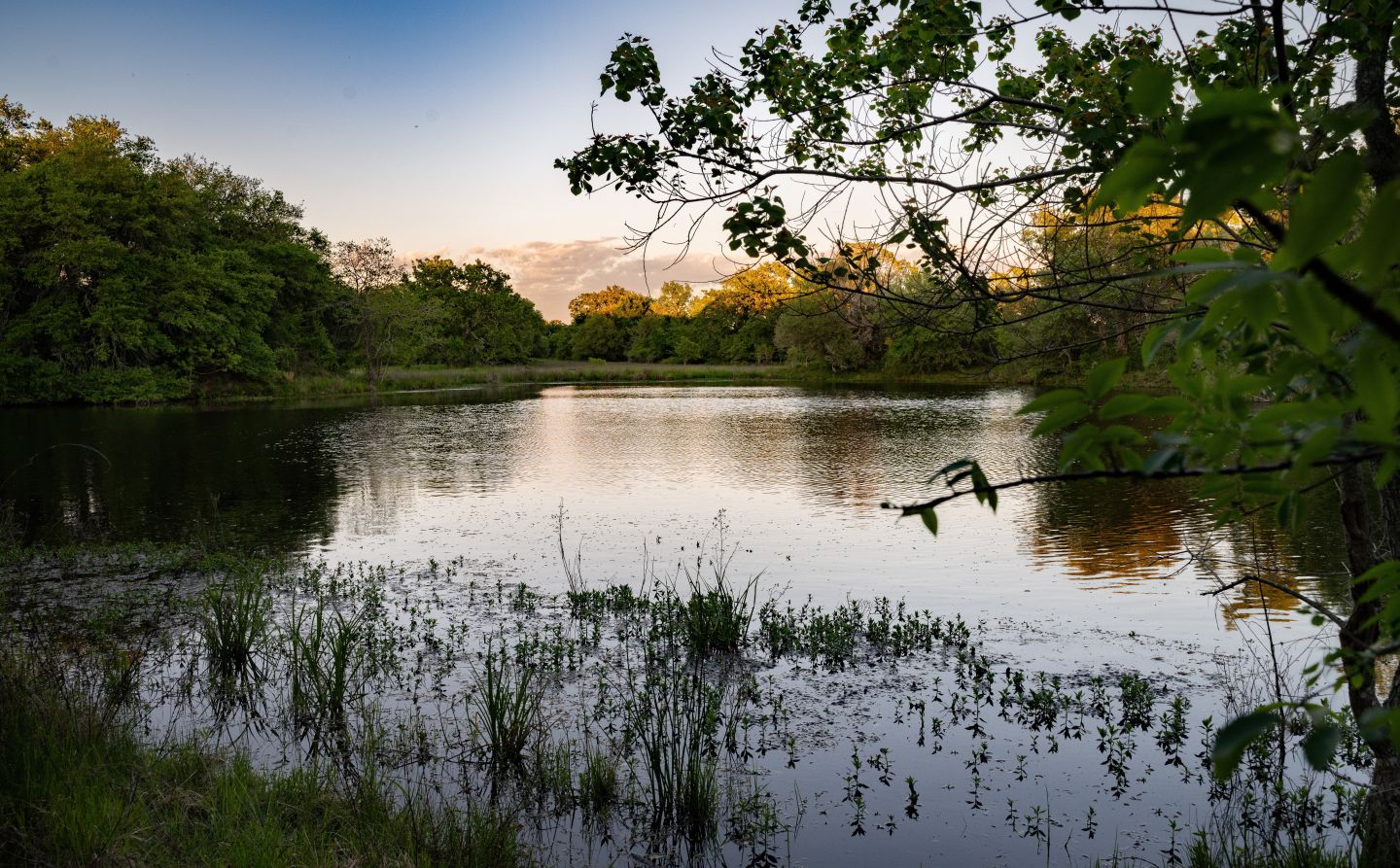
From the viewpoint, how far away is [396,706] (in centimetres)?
734

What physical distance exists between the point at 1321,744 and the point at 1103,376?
0.51 metres

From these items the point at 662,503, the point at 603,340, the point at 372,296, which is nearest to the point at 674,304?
the point at 603,340

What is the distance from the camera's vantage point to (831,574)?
12312 millimetres

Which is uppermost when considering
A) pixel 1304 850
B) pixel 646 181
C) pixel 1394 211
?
pixel 646 181

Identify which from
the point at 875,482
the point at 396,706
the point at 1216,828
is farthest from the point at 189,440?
the point at 1216,828

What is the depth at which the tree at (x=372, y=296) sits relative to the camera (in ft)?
194

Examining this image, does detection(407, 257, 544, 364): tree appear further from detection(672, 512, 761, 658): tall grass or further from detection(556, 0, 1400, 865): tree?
detection(556, 0, 1400, 865): tree

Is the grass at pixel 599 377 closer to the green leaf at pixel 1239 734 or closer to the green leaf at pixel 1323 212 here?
the green leaf at pixel 1239 734

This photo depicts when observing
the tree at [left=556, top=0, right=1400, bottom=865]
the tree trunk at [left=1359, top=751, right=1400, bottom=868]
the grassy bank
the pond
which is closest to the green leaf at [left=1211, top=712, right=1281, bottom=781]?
the tree at [left=556, top=0, right=1400, bottom=865]

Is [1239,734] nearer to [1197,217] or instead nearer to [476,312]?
[1197,217]

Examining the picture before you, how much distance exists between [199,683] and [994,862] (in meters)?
6.81

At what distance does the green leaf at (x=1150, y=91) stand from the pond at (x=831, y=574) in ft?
12.5

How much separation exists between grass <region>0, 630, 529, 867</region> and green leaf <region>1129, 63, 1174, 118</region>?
14.9ft

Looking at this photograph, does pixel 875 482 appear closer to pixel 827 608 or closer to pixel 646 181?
pixel 827 608
